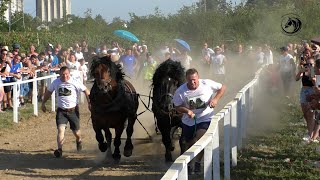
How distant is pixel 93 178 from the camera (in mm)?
9922

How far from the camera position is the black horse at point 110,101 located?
10.8 meters

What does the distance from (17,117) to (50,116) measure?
79.6 inches

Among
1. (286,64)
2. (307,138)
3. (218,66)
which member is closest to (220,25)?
(218,66)

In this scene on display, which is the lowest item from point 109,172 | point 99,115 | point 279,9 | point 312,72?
point 109,172

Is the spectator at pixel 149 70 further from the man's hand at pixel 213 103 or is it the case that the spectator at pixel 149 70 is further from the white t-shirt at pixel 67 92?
the man's hand at pixel 213 103

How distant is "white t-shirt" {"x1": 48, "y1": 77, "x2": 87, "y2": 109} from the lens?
1200 centimetres

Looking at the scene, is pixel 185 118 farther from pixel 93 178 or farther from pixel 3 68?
pixel 3 68

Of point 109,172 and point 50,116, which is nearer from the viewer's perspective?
point 109,172

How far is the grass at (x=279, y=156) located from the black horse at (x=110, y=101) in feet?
6.95

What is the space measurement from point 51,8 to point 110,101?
124m

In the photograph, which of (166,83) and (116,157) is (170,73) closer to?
(166,83)

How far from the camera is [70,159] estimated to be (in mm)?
11758

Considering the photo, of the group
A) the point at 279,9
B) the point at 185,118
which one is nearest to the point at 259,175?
the point at 185,118

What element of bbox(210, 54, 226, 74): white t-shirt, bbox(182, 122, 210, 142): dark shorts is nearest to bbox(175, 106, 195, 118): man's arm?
bbox(182, 122, 210, 142): dark shorts
